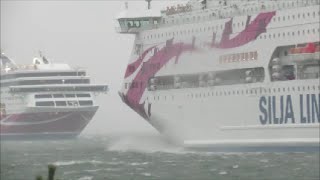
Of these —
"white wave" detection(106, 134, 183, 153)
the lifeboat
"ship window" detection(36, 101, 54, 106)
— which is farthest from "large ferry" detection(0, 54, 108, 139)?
the lifeboat

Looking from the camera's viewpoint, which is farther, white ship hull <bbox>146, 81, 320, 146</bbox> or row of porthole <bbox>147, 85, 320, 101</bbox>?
row of porthole <bbox>147, 85, 320, 101</bbox>

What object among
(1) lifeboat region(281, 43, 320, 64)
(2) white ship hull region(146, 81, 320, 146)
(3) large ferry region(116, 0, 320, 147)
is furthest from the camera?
(3) large ferry region(116, 0, 320, 147)

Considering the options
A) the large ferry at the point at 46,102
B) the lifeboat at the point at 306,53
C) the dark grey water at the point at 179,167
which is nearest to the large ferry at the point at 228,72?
the lifeboat at the point at 306,53

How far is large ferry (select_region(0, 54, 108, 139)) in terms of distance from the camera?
79.9m

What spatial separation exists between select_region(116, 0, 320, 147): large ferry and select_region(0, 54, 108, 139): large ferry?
3648 centimetres

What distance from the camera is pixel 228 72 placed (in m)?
38.3

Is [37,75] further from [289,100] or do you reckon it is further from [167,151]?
[289,100]

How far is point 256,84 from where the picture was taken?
36.1 meters

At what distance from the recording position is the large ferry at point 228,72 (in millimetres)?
34156

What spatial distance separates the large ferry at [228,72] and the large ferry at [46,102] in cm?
3648

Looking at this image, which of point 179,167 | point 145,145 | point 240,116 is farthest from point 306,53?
point 145,145

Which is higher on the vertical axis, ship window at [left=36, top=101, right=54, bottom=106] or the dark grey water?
ship window at [left=36, top=101, right=54, bottom=106]

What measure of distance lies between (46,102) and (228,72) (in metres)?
45.1

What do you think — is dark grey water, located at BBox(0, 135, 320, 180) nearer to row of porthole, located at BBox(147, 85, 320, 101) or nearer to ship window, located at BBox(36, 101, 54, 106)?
row of porthole, located at BBox(147, 85, 320, 101)
